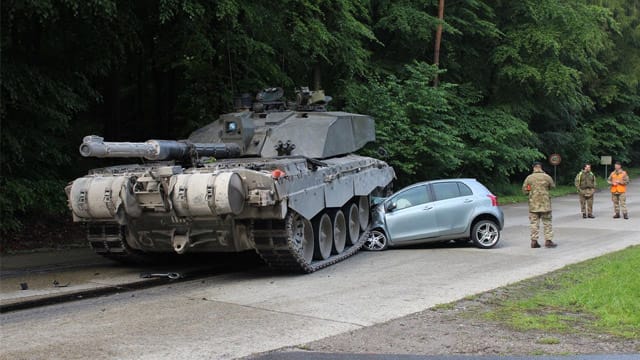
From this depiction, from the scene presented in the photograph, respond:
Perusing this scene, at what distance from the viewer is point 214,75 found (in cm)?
1948

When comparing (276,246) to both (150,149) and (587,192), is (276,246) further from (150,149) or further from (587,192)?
(587,192)

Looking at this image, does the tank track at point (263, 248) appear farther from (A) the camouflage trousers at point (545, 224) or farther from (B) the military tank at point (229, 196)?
(A) the camouflage trousers at point (545, 224)

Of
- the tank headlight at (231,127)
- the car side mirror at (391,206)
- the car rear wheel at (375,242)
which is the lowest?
the car rear wheel at (375,242)

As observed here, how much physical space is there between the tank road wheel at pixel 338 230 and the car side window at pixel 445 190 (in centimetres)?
201

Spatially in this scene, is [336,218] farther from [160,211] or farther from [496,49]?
[496,49]

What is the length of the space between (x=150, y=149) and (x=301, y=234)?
2747mm

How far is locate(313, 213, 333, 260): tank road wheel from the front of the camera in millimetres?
12336

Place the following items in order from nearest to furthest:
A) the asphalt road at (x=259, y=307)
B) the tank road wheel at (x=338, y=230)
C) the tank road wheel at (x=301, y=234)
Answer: the asphalt road at (x=259, y=307) → the tank road wheel at (x=301, y=234) → the tank road wheel at (x=338, y=230)

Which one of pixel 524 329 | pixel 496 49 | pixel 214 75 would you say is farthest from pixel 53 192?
pixel 496 49

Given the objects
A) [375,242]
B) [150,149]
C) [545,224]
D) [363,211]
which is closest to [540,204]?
[545,224]

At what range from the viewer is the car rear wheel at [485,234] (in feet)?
46.9

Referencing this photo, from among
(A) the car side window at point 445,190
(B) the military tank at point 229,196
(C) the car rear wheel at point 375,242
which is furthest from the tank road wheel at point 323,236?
(A) the car side window at point 445,190

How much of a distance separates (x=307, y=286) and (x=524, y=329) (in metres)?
3.85

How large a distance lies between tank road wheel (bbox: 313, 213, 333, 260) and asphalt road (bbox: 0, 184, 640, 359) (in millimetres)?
359
